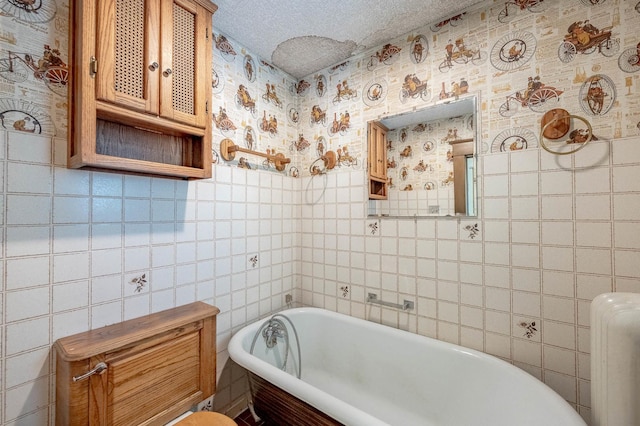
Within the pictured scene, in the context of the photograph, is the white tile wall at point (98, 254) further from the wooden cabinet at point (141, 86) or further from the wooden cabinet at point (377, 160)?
the wooden cabinet at point (377, 160)

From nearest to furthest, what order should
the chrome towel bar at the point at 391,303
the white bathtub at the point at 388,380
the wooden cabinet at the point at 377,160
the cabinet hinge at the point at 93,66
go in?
1. the cabinet hinge at the point at 93,66
2. the white bathtub at the point at 388,380
3. the chrome towel bar at the point at 391,303
4. the wooden cabinet at the point at 377,160

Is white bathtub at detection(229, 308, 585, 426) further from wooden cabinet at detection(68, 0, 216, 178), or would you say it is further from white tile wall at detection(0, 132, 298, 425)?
wooden cabinet at detection(68, 0, 216, 178)

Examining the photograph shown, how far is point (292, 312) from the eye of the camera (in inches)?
75.7

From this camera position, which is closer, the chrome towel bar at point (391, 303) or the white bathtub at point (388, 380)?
the white bathtub at point (388, 380)

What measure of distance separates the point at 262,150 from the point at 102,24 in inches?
41.5

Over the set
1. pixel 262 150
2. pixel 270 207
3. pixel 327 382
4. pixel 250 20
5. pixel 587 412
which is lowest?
pixel 327 382

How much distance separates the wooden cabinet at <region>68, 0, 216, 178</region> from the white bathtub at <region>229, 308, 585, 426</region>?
3.61 feet

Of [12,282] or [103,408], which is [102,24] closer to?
[12,282]

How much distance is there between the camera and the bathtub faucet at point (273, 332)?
172cm

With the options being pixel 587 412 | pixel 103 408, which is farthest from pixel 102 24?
pixel 587 412

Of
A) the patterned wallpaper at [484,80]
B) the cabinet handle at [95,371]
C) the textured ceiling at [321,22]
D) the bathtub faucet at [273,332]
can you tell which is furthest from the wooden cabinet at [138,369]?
the textured ceiling at [321,22]

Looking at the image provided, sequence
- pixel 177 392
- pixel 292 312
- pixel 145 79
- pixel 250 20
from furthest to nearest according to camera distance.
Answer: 1. pixel 292 312
2. pixel 250 20
3. pixel 177 392
4. pixel 145 79

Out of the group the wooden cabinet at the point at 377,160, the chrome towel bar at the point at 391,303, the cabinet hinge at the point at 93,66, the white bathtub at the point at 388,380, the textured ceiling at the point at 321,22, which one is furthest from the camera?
the wooden cabinet at the point at 377,160

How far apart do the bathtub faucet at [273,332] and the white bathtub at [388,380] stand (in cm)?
5
